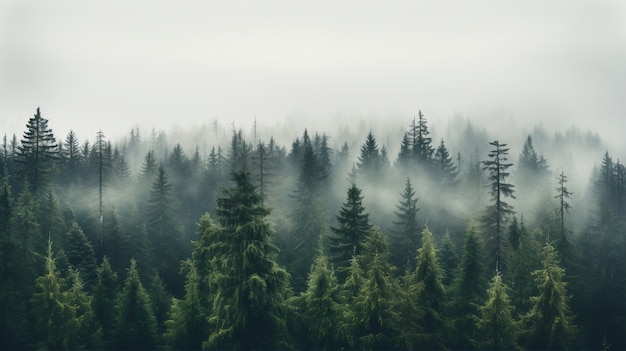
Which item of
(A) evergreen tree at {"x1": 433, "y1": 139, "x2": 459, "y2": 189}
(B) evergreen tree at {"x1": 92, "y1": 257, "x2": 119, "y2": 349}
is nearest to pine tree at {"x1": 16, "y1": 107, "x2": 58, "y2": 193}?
(B) evergreen tree at {"x1": 92, "y1": 257, "x2": 119, "y2": 349}

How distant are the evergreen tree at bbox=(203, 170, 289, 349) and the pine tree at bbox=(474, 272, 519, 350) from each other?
13135 millimetres

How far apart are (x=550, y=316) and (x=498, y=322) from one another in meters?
5.11

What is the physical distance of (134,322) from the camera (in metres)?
33.7

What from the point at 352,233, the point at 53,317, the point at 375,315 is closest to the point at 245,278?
the point at 375,315

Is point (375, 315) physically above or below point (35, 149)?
below

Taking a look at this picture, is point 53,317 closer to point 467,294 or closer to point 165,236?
point 467,294

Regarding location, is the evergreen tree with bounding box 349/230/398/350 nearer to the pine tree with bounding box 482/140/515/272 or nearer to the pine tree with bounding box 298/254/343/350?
the pine tree with bounding box 298/254/343/350

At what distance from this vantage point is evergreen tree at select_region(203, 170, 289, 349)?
916 inches

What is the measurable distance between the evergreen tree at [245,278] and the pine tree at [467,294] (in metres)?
14.4

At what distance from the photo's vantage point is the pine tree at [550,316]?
103ft

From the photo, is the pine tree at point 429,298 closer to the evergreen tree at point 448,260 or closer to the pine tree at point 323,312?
the pine tree at point 323,312

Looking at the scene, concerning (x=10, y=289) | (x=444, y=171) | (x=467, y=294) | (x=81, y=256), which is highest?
(x=444, y=171)

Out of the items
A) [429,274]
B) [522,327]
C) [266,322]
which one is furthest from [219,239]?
[522,327]

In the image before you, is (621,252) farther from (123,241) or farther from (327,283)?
(123,241)
